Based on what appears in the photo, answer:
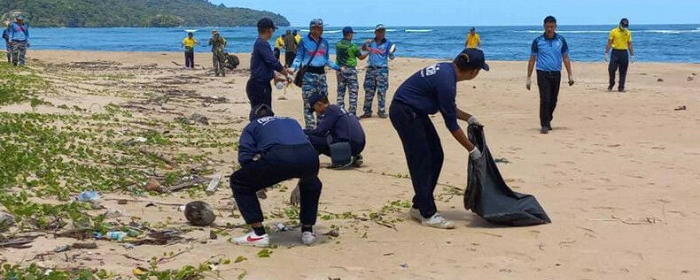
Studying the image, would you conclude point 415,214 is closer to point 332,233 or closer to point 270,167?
point 332,233

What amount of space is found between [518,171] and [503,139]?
2.61 meters

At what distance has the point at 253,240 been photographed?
19.1ft

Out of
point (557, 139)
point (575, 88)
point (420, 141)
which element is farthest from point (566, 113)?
point (420, 141)

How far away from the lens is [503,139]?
1154cm

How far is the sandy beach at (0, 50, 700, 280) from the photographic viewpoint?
5.29 meters

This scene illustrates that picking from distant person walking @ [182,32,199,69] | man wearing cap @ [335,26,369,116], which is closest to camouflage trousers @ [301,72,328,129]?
man wearing cap @ [335,26,369,116]

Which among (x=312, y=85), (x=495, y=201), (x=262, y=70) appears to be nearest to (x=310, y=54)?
(x=312, y=85)

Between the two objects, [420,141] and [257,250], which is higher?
[420,141]

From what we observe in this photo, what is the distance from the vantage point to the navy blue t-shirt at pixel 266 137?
5.62 m

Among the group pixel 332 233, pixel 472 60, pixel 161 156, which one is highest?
pixel 472 60

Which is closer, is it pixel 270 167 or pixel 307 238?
pixel 270 167

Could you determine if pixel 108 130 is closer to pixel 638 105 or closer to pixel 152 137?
pixel 152 137

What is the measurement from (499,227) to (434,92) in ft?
3.95

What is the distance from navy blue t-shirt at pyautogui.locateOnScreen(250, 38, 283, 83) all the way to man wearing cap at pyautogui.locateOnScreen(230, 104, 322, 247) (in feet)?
11.5
